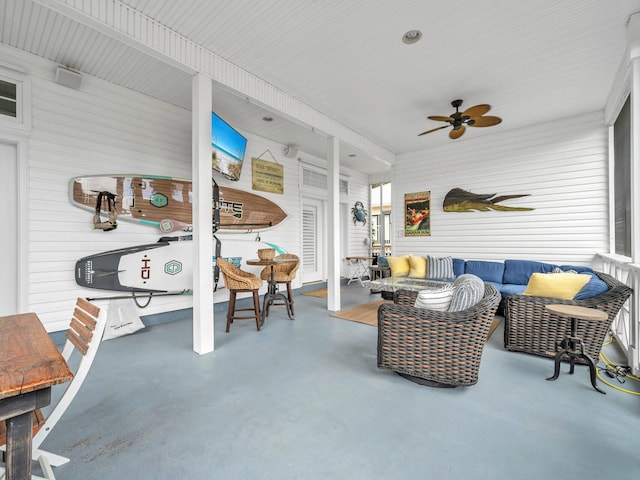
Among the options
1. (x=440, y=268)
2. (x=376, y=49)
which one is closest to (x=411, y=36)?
(x=376, y=49)

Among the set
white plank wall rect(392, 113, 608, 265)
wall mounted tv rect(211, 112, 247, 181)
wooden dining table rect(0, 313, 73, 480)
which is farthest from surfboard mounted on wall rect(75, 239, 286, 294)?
white plank wall rect(392, 113, 608, 265)

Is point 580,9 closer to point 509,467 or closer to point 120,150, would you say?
point 509,467

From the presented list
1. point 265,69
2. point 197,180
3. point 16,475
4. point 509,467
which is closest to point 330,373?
point 509,467

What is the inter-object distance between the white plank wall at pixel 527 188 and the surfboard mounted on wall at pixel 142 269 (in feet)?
16.4

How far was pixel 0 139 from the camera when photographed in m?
3.06

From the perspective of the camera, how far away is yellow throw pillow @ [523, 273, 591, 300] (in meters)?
2.97

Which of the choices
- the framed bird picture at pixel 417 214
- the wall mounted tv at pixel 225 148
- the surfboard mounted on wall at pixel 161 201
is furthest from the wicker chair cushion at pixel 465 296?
the framed bird picture at pixel 417 214

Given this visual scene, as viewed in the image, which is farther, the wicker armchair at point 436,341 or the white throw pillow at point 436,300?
the white throw pillow at point 436,300

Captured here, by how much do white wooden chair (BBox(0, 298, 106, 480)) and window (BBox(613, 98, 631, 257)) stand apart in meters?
5.74

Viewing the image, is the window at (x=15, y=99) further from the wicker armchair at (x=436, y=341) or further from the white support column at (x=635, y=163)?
the white support column at (x=635, y=163)

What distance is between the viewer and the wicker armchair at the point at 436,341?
2.24 m

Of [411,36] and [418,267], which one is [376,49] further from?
[418,267]

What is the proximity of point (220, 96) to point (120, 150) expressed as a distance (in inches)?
61.1

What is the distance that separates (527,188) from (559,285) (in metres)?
3.10
